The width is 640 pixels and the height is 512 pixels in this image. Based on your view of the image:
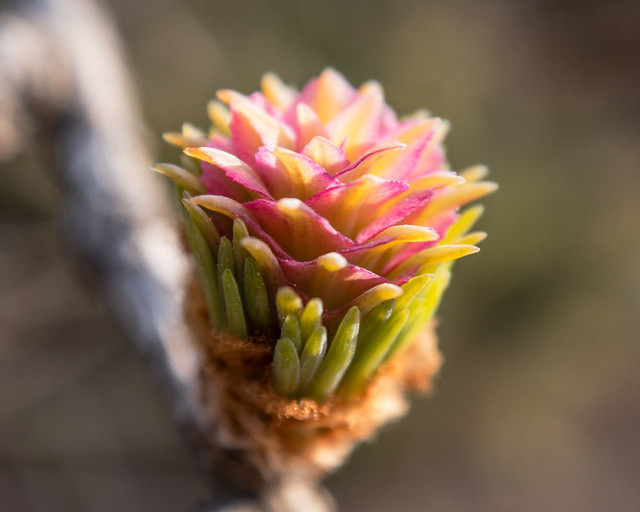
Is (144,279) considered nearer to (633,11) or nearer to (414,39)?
(414,39)

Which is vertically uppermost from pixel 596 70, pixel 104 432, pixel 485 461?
pixel 596 70

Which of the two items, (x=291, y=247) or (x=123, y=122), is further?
(x=123, y=122)

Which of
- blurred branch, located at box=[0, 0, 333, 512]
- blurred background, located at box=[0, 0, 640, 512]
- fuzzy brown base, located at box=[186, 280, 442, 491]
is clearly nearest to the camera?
Result: fuzzy brown base, located at box=[186, 280, 442, 491]

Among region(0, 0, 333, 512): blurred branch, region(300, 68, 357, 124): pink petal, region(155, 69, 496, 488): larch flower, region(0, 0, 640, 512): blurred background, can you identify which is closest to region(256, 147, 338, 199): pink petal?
region(155, 69, 496, 488): larch flower

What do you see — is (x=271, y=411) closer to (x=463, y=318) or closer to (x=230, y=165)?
(x=230, y=165)

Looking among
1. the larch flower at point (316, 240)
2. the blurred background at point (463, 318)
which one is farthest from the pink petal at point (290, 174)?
the blurred background at point (463, 318)

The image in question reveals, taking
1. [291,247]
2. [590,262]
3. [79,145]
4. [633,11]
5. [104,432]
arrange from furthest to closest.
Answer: [633,11], [590,262], [104,432], [79,145], [291,247]

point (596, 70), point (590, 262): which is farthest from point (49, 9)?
point (596, 70)

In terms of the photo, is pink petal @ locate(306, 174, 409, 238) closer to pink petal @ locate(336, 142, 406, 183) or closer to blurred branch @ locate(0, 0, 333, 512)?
pink petal @ locate(336, 142, 406, 183)
